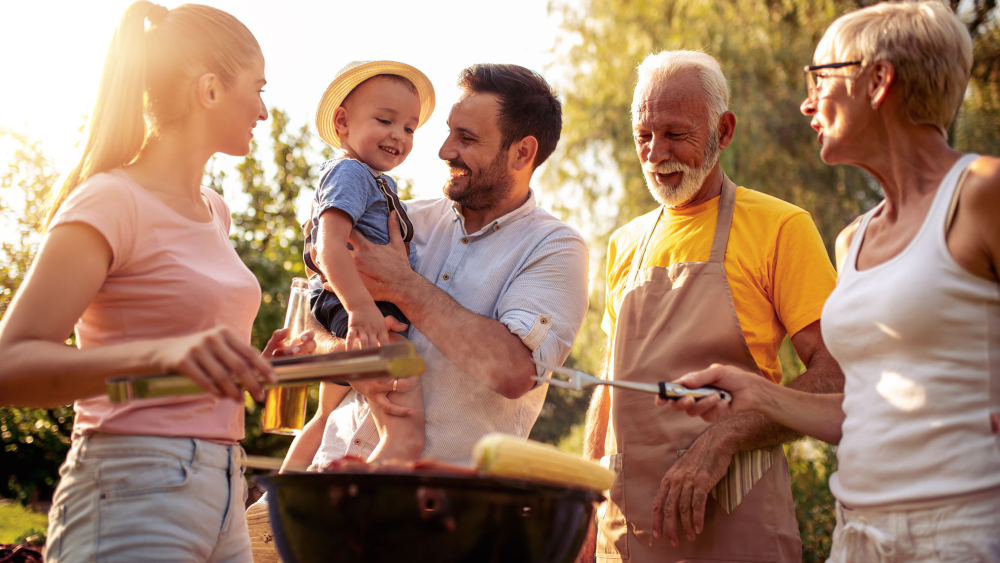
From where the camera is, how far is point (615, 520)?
298 cm

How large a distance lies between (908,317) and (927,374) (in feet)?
0.43

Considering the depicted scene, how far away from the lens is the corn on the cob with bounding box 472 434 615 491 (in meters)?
1.63

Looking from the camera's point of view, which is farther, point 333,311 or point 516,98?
point 516,98

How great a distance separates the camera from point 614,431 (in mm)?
3051

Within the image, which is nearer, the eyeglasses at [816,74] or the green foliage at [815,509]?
the eyeglasses at [816,74]

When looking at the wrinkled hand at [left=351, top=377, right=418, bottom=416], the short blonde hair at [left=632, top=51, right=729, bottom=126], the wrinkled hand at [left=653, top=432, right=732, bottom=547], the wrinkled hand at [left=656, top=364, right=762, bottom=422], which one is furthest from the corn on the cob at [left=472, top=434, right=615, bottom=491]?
the short blonde hair at [left=632, top=51, right=729, bottom=126]

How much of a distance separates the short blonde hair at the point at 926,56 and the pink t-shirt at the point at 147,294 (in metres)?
1.71

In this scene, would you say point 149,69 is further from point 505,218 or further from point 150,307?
point 505,218

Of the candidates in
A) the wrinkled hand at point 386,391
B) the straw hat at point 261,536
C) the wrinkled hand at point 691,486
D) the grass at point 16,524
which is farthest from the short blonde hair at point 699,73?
the grass at point 16,524

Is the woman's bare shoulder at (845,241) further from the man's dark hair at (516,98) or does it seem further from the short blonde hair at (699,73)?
the man's dark hair at (516,98)

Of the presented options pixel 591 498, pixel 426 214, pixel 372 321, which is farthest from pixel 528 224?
pixel 591 498

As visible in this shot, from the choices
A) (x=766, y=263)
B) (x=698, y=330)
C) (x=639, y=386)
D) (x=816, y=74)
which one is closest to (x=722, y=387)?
(x=639, y=386)

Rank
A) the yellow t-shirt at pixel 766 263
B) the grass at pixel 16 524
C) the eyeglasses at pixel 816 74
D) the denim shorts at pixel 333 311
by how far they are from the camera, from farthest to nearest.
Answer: the grass at pixel 16 524 < the denim shorts at pixel 333 311 < the yellow t-shirt at pixel 766 263 < the eyeglasses at pixel 816 74

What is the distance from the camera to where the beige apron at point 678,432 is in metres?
2.73
